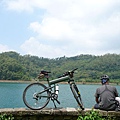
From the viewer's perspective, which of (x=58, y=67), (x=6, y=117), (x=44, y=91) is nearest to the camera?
(x=6, y=117)

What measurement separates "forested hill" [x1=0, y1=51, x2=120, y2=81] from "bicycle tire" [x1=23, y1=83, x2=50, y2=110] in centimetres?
8894

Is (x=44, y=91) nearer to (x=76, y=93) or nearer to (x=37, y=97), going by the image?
(x=37, y=97)

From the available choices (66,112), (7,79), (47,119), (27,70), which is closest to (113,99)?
(66,112)

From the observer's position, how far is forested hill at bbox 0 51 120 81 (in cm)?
12588

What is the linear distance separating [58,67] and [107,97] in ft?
530

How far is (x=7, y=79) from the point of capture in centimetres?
12544

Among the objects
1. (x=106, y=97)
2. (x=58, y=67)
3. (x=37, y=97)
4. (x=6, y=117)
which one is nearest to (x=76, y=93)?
(x=106, y=97)

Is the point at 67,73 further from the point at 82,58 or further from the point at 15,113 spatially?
the point at 82,58

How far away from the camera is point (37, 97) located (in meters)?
6.02

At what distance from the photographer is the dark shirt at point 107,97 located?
19.2ft

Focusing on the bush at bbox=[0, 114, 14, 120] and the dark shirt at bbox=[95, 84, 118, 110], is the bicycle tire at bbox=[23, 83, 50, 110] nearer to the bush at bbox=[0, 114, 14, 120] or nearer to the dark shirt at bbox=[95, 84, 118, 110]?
the bush at bbox=[0, 114, 14, 120]

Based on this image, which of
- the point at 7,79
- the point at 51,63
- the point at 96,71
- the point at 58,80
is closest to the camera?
the point at 58,80

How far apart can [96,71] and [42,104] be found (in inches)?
5777

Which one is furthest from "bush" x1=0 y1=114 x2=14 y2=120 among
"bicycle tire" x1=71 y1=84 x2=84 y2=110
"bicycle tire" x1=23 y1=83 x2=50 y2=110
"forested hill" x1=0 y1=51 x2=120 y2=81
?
"forested hill" x1=0 y1=51 x2=120 y2=81
